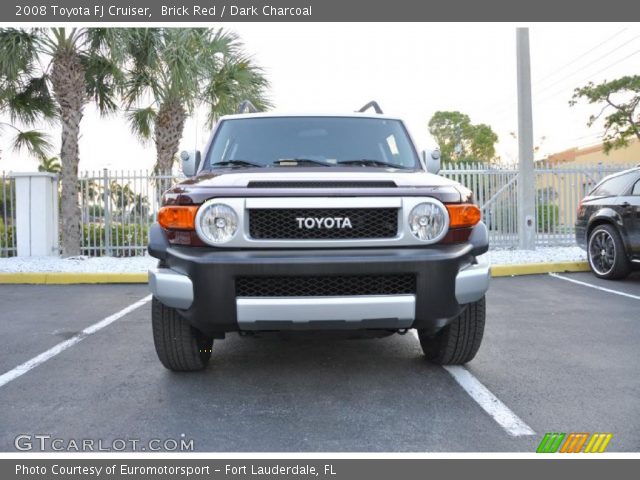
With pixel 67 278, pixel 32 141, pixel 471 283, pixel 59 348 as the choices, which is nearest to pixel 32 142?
pixel 32 141

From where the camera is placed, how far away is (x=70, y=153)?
34.8 feet

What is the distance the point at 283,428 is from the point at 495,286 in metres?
5.45

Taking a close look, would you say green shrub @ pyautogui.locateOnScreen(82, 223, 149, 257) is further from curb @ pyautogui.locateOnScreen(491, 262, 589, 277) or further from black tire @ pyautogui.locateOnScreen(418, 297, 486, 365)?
black tire @ pyautogui.locateOnScreen(418, 297, 486, 365)

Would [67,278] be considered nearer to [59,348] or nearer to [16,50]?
[16,50]

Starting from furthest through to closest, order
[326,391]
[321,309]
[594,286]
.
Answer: [594,286]
[326,391]
[321,309]

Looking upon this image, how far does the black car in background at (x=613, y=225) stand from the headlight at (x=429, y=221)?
514 cm

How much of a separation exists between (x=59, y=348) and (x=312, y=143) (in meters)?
2.53

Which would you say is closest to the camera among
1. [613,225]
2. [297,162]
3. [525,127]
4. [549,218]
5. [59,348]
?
[297,162]

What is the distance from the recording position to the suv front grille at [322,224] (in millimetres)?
2867

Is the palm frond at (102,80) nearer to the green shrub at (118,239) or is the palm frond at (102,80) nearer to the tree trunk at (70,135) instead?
the tree trunk at (70,135)

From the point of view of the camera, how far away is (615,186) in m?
7.55

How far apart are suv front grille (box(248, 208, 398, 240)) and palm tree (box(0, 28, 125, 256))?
28.3 feet

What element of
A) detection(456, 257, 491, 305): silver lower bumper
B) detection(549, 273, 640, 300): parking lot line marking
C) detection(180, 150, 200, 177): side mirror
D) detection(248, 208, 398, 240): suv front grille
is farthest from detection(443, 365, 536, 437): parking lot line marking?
detection(549, 273, 640, 300): parking lot line marking

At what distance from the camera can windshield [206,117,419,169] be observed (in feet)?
12.7
